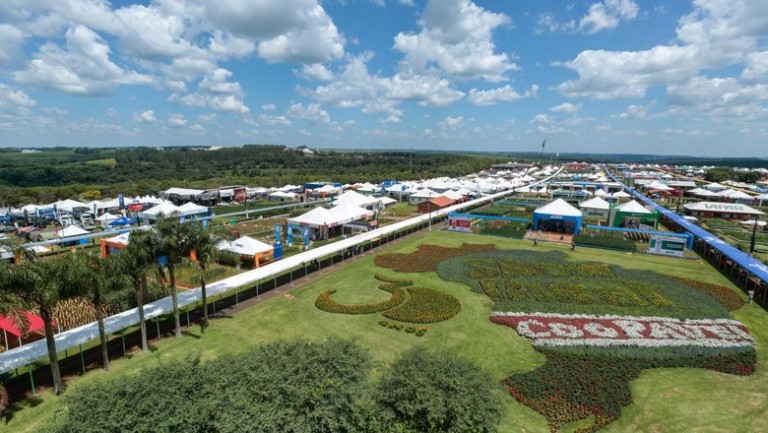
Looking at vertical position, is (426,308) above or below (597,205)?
below

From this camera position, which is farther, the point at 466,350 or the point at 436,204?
the point at 436,204

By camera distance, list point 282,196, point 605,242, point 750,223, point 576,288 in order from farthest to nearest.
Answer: point 282,196 < point 750,223 < point 605,242 < point 576,288

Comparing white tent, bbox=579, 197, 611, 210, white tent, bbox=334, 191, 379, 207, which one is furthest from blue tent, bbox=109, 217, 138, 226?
white tent, bbox=579, 197, 611, 210

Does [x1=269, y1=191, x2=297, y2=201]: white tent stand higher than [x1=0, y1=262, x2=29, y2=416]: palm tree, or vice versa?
[x1=0, y1=262, x2=29, y2=416]: palm tree

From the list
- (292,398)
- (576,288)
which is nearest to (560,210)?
(576,288)

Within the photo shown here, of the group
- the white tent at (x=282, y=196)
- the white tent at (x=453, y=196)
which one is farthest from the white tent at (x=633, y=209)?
the white tent at (x=282, y=196)

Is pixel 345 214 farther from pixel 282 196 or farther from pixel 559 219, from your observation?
pixel 282 196

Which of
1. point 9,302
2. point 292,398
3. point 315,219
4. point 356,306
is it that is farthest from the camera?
point 315,219

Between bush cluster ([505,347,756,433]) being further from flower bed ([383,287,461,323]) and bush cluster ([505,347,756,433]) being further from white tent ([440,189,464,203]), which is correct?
white tent ([440,189,464,203])

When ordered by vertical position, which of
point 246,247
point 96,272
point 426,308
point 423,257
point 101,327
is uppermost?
point 96,272
